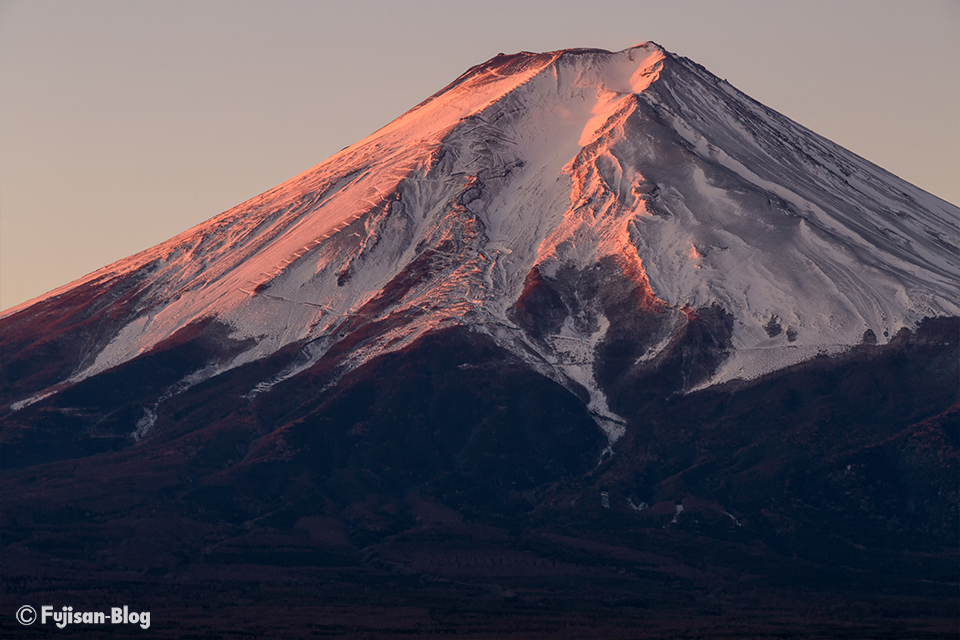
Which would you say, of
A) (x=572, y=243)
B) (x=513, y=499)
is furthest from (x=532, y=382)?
(x=572, y=243)

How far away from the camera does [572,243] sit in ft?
547

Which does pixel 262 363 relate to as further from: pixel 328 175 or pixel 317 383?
pixel 328 175

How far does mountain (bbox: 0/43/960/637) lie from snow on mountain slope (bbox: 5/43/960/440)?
43cm

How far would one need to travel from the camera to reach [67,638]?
326 ft

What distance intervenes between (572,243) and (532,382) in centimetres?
2328

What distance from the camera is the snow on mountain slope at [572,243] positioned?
505 feet

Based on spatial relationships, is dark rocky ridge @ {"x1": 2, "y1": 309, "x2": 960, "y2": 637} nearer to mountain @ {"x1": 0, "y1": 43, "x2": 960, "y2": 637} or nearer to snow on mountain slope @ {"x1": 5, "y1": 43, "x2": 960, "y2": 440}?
mountain @ {"x1": 0, "y1": 43, "x2": 960, "y2": 637}

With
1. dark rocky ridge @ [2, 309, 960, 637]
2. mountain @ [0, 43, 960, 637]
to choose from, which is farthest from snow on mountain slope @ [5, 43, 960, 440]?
dark rocky ridge @ [2, 309, 960, 637]

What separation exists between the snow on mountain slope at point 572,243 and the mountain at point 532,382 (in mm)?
434

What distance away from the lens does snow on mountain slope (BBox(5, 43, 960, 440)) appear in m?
154

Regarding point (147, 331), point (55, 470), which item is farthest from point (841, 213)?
point (55, 470)

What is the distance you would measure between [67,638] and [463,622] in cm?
2578

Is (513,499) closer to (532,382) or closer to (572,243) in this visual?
(532,382)

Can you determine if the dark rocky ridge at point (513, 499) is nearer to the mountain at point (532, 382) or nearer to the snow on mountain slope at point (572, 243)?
the mountain at point (532, 382)
